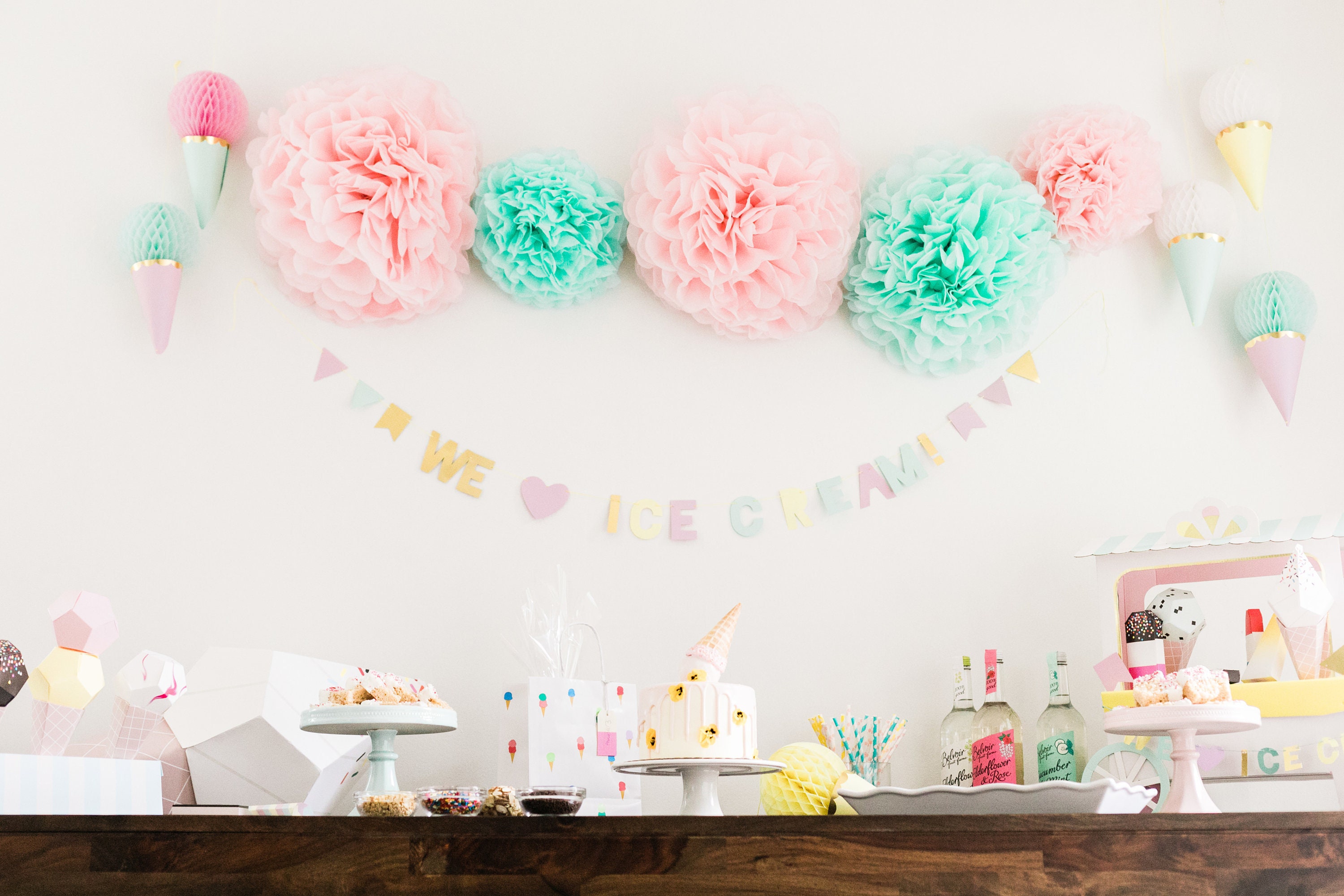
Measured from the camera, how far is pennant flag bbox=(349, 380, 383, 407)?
1.46 meters

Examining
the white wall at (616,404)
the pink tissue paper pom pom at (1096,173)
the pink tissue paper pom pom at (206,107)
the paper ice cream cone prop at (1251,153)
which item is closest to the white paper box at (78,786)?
the white wall at (616,404)

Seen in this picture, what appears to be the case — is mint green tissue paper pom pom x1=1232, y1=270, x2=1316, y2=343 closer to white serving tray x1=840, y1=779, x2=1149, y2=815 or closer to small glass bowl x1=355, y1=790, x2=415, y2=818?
white serving tray x1=840, y1=779, x2=1149, y2=815

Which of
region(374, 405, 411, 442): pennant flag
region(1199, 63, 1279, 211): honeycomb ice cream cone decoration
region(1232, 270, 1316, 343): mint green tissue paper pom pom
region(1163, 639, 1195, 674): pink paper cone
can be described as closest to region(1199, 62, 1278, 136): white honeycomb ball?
region(1199, 63, 1279, 211): honeycomb ice cream cone decoration

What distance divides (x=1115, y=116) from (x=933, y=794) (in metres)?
1.00

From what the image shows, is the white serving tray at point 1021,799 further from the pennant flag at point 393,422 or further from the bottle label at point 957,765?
the pennant flag at point 393,422

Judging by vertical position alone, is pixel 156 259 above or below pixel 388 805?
above

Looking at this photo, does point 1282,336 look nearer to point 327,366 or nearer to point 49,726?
point 327,366

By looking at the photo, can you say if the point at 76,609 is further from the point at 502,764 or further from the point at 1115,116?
the point at 1115,116

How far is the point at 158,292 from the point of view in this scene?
4.66 feet

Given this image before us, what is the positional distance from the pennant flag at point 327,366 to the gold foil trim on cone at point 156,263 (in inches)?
8.6

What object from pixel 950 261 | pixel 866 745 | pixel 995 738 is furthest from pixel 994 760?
pixel 950 261

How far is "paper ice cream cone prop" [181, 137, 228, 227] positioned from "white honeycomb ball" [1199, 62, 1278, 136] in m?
1.39

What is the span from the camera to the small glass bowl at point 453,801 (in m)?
1.02

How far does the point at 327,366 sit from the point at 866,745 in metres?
0.86
